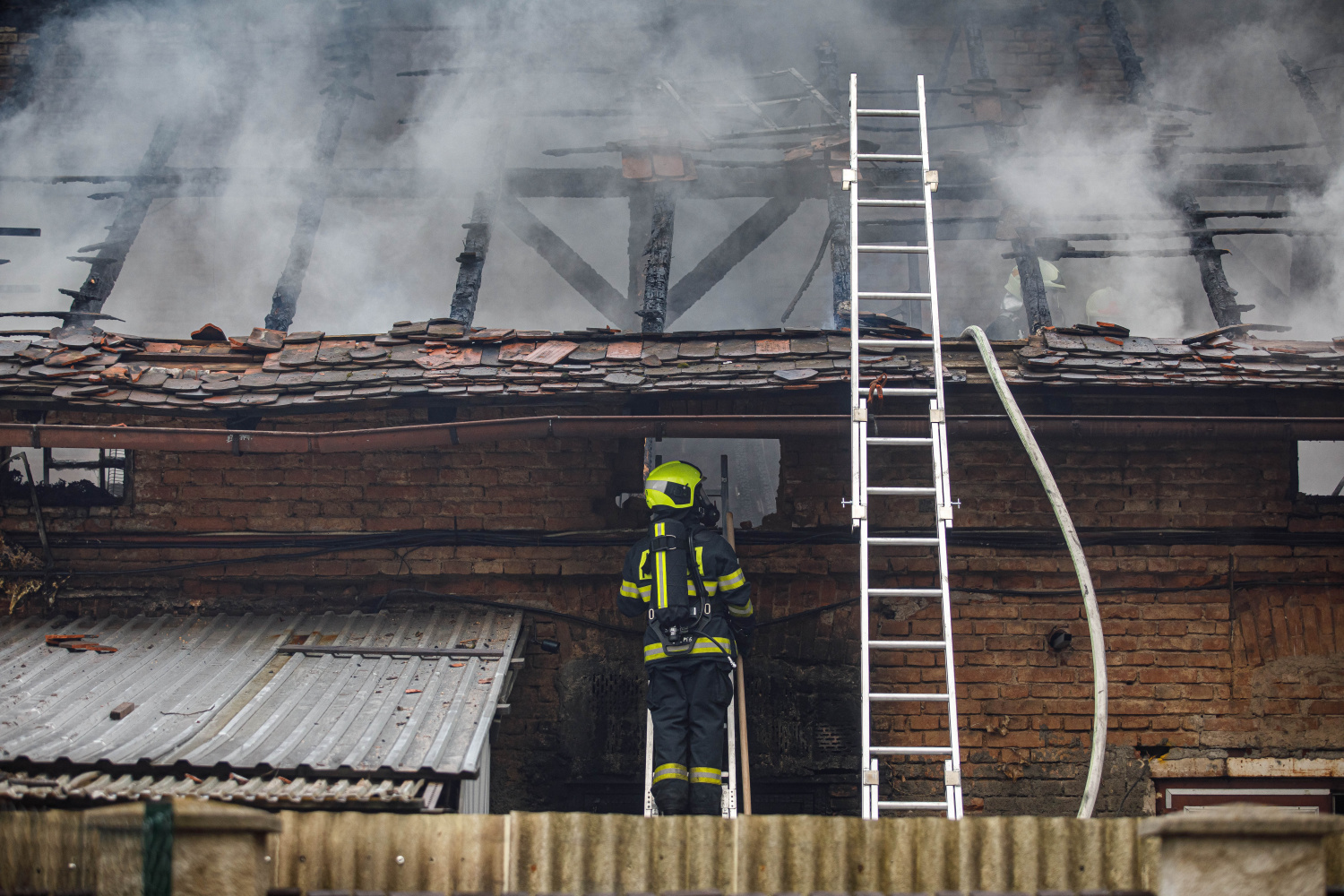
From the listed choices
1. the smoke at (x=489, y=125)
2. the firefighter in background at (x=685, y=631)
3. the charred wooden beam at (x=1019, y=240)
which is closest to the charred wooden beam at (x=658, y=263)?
the smoke at (x=489, y=125)

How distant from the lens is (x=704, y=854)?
290cm

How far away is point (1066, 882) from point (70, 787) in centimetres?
378

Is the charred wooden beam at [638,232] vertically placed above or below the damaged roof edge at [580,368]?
above

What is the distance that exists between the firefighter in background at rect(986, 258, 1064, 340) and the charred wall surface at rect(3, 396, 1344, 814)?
8.24ft

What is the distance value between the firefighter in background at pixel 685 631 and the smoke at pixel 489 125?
3351 millimetres

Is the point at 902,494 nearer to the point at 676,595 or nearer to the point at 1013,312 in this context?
the point at 676,595

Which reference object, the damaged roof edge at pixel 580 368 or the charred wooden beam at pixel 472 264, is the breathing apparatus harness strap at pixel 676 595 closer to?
the damaged roof edge at pixel 580 368

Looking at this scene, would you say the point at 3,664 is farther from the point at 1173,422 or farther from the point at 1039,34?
the point at 1039,34

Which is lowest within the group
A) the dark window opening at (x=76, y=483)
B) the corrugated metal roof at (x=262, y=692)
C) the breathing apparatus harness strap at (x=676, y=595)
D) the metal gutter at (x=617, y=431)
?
the corrugated metal roof at (x=262, y=692)

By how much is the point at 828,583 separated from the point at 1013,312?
142 inches

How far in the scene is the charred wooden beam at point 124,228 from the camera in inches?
236

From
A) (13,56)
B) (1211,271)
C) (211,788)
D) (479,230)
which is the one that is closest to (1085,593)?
(1211,271)

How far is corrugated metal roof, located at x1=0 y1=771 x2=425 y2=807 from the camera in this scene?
3.35 meters

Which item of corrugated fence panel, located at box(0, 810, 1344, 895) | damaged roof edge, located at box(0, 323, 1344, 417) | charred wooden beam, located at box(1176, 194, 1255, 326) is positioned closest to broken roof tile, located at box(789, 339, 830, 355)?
damaged roof edge, located at box(0, 323, 1344, 417)
